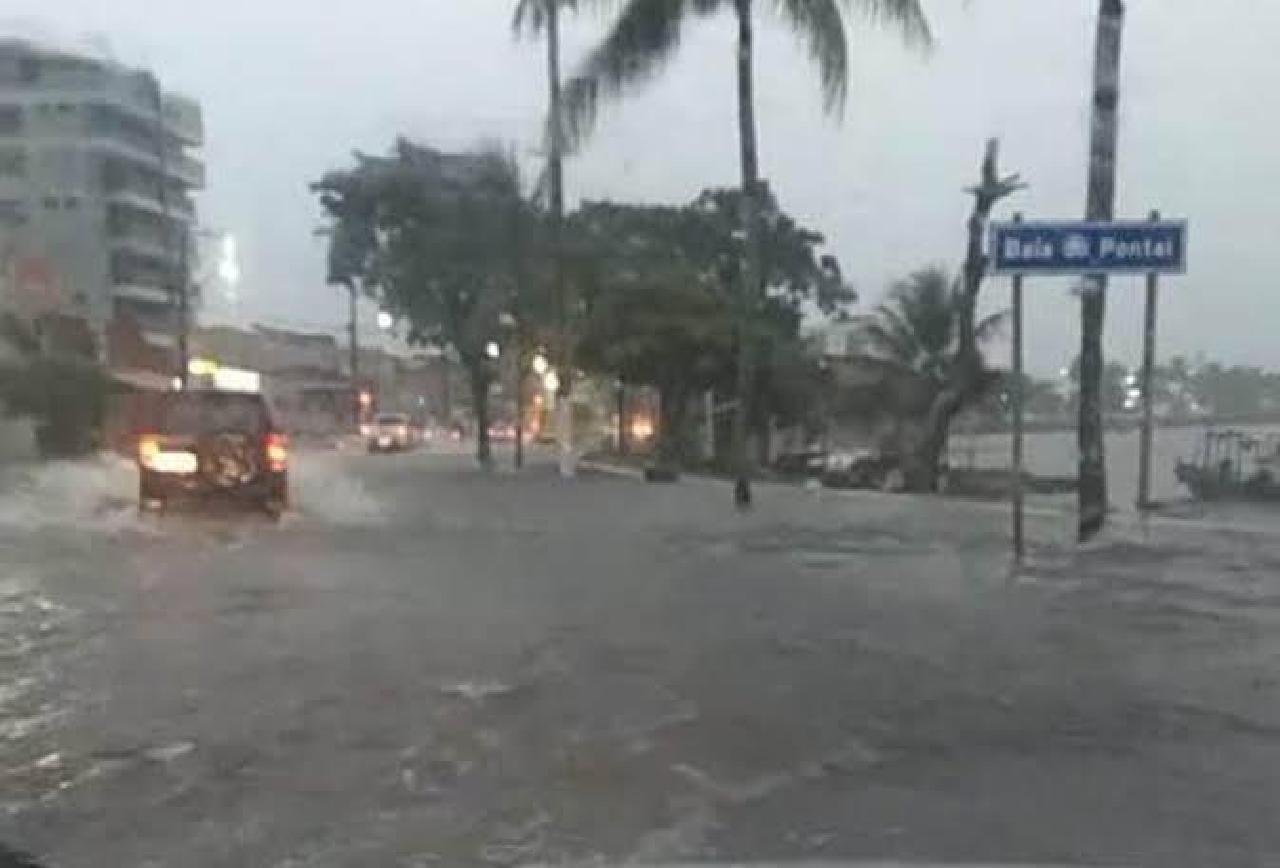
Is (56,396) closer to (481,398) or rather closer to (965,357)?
(481,398)

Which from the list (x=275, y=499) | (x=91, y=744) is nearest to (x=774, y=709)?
(x=91, y=744)

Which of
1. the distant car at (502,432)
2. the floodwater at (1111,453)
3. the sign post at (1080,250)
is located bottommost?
the distant car at (502,432)

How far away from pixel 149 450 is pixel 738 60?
1046cm

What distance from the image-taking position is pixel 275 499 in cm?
2795

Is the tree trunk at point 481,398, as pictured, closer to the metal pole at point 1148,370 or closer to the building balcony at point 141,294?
the metal pole at point 1148,370

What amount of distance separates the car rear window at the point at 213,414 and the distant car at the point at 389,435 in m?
48.7

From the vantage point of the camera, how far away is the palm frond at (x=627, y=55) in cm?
3105

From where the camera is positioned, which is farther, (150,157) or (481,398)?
(150,157)

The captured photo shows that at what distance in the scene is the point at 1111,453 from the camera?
48.3 metres

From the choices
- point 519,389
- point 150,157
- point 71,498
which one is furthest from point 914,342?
point 150,157

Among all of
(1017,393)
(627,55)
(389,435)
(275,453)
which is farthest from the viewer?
(389,435)

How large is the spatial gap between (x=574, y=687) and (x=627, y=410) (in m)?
66.3

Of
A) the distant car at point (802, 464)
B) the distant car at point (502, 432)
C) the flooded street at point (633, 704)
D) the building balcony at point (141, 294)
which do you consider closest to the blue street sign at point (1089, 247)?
the flooded street at point (633, 704)

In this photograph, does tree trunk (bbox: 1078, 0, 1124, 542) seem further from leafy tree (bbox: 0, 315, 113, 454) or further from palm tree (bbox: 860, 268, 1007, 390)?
leafy tree (bbox: 0, 315, 113, 454)
